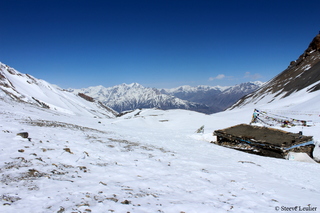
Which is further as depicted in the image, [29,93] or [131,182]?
[29,93]

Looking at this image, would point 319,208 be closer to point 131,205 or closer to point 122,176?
point 131,205

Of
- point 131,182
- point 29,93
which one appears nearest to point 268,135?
point 131,182

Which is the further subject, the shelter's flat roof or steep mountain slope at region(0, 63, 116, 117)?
steep mountain slope at region(0, 63, 116, 117)

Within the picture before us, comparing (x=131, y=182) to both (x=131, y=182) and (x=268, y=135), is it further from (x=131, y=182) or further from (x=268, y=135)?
(x=268, y=135)

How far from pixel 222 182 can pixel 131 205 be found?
209 inches

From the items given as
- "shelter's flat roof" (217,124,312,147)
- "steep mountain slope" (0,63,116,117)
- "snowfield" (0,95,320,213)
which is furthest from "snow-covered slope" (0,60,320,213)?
"steep mountain slope" (0,63,116,117)

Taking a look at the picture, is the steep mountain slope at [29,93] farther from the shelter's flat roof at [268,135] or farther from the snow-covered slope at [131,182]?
the shelter's flat roof at [268,135]

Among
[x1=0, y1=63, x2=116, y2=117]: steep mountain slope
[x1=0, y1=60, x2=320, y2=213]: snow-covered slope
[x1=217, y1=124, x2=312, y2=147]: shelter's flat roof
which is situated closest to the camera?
[x1=0, y1=60, x2=320, y2=213]: snow-covered slope

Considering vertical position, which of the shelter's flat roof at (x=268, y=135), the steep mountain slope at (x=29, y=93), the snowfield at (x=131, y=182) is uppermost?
the steep mountain slope at (x=29, y=93)

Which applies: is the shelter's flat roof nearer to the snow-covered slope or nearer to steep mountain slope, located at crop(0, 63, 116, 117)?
the snow-covered slope

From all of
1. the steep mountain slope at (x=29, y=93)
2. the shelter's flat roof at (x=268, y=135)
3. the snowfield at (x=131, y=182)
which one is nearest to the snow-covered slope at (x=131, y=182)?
the snowfield at (x=131, y=182)

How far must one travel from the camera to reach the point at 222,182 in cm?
867

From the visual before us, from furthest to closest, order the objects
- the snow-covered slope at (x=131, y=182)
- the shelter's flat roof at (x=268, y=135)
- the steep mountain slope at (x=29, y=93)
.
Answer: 1. the steep mountain slope at (x=29, y=93)
2. the shelter's flat roof at (x=268, y=135)
3. the snow-covered slope at (x=131, y=182)

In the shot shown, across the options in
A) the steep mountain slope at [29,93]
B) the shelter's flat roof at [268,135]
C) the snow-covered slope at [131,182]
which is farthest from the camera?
the steep mountain slope at [29,93]
